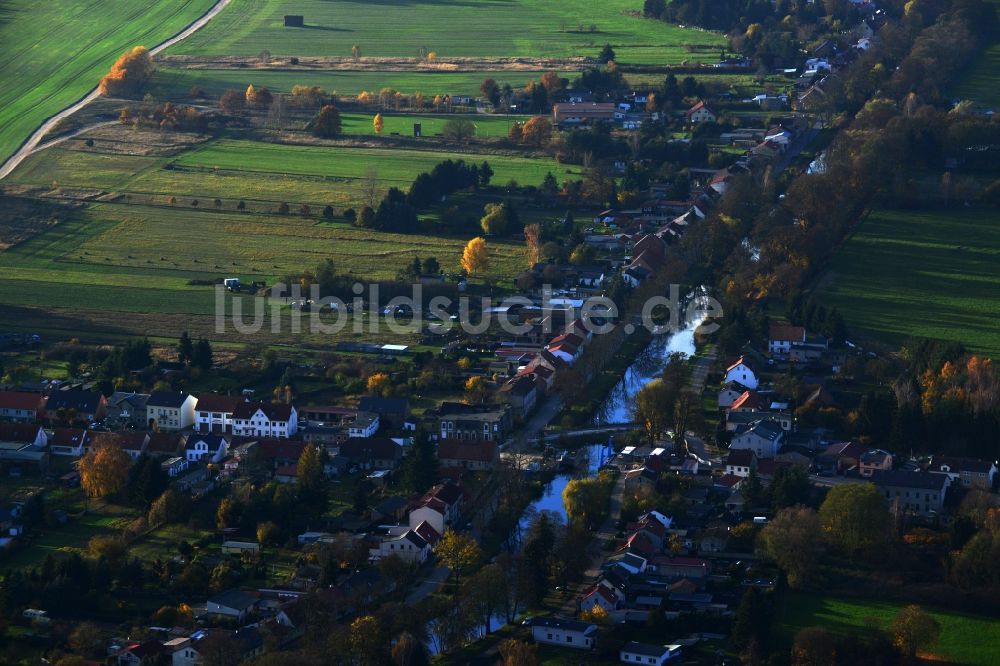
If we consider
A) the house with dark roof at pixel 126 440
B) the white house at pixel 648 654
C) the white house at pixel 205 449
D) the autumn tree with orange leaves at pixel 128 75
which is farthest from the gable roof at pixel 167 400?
the autumn tree with orange leaves at pixel 128 75

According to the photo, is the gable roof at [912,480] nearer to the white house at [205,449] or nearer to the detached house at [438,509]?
the detached house at [438,509]

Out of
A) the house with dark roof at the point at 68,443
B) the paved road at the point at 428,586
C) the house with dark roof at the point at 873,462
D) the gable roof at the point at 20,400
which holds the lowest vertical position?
the house with dark roof at the point at 68,443

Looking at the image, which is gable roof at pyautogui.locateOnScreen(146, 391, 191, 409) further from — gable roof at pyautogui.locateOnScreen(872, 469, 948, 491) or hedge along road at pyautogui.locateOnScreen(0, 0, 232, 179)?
hedge along road at pyautogui.locateOnScreen(0, 0, 232, 179)

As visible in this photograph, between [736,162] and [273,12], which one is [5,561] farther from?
[273,12]

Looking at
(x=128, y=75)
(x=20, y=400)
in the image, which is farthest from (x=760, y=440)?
(x=128, y=75)

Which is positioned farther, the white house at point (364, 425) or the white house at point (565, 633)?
the white house at point (364, 425)

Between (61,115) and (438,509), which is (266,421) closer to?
(438,509)

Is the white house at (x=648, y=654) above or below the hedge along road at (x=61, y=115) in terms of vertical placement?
below
